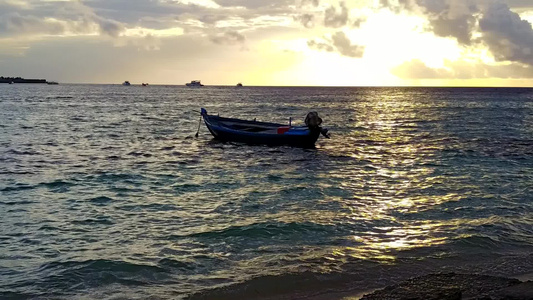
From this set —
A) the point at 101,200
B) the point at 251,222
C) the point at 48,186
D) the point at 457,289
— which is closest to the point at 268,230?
the point at 251,222

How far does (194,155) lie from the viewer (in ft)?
87.0

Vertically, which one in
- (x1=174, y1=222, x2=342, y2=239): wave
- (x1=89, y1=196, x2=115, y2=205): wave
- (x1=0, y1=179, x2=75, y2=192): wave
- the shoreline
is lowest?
(x1=0, y1=179, x2=75, y2=192): wave

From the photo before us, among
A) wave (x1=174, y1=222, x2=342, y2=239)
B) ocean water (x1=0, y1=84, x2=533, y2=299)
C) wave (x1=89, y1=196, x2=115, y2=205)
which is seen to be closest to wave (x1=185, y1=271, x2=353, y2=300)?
ocean water (x1=0, y1=84, x2=533, y2=299)

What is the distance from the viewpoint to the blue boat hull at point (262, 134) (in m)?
29.3

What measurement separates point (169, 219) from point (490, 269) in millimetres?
7487

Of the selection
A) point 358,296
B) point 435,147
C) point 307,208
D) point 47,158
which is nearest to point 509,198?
point 307,208

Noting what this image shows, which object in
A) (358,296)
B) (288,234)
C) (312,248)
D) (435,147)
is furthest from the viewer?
(435,147)

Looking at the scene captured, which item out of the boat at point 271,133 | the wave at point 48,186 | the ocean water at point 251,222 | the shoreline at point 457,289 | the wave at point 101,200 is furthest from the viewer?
the boat at point 271,133

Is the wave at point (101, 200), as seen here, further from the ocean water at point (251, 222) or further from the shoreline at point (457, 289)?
the shoreline at point (457, 289)

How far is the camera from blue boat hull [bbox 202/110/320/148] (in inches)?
1154

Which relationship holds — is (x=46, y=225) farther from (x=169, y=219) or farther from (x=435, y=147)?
(x=435, y=147)

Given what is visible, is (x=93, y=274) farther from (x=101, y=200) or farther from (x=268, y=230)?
(x=101, y=200)

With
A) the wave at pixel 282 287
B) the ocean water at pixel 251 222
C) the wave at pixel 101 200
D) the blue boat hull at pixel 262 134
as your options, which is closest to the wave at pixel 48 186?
the ocean water at pixel 251 222

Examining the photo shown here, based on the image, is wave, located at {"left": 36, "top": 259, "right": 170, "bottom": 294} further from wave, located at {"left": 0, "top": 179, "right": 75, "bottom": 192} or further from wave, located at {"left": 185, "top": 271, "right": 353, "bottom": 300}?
wave, located at {"left": 0, "top": 179, "right": 75, "bottom": 192}
